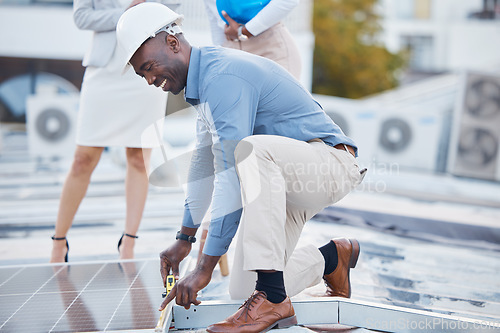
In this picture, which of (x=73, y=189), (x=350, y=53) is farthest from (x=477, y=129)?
(x=350, y=53)

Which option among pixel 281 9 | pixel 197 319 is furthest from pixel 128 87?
pixel 197 319

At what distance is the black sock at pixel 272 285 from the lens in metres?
1.52

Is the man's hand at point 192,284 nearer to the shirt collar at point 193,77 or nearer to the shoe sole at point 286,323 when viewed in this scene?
the shoe sole at point 286,323

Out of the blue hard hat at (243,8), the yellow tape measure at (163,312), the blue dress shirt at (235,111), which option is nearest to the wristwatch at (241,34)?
the blue hard hat at (243,8)

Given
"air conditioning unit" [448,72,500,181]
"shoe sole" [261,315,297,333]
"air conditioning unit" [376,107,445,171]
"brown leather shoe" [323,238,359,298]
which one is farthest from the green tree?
"shoe sole" [261,315,297,333]

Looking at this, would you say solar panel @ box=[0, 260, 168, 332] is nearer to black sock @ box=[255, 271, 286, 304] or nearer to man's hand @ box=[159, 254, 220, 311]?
man's hand @ box=[159, 254, 220, 311]

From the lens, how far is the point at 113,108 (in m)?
2.33

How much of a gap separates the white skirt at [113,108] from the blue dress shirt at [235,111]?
31.8 inches

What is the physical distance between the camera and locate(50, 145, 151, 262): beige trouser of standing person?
237 cm

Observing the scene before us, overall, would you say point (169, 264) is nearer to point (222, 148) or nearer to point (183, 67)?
point (222, 148)

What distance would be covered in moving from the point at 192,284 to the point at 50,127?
5.42 m

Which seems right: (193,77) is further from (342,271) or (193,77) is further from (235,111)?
(342,271)

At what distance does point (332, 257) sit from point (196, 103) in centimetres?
77

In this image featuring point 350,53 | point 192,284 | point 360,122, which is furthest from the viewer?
point 350,53
